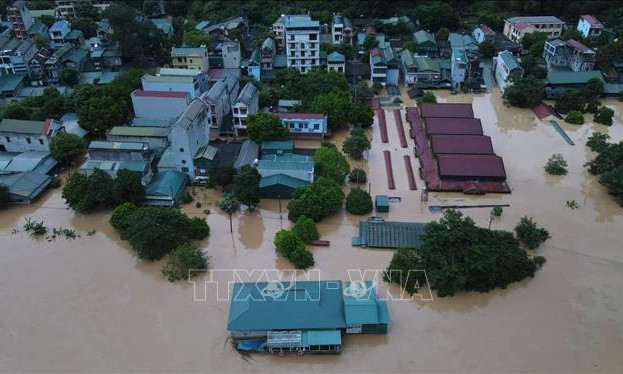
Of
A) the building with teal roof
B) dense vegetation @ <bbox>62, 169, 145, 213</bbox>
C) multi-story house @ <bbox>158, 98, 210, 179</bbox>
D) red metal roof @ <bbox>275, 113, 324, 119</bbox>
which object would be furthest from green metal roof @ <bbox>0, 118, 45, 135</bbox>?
the building with teal roof

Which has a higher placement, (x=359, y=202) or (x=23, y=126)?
(x=23, y=126)

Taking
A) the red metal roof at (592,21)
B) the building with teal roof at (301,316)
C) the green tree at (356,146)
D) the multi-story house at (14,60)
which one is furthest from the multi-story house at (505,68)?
the multi-story house at (14,60)

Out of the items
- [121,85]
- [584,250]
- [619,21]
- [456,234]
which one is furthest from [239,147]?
[619,21]

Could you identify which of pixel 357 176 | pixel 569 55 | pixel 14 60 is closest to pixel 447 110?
pixel 357 176

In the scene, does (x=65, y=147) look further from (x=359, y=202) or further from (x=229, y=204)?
(x=359, y=202)

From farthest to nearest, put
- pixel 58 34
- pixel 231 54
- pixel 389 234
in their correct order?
pixel 58 34, pixel 231 54, pixel 389 234

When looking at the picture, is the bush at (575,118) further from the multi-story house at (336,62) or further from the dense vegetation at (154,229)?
the dense vegetation at (154,229)
